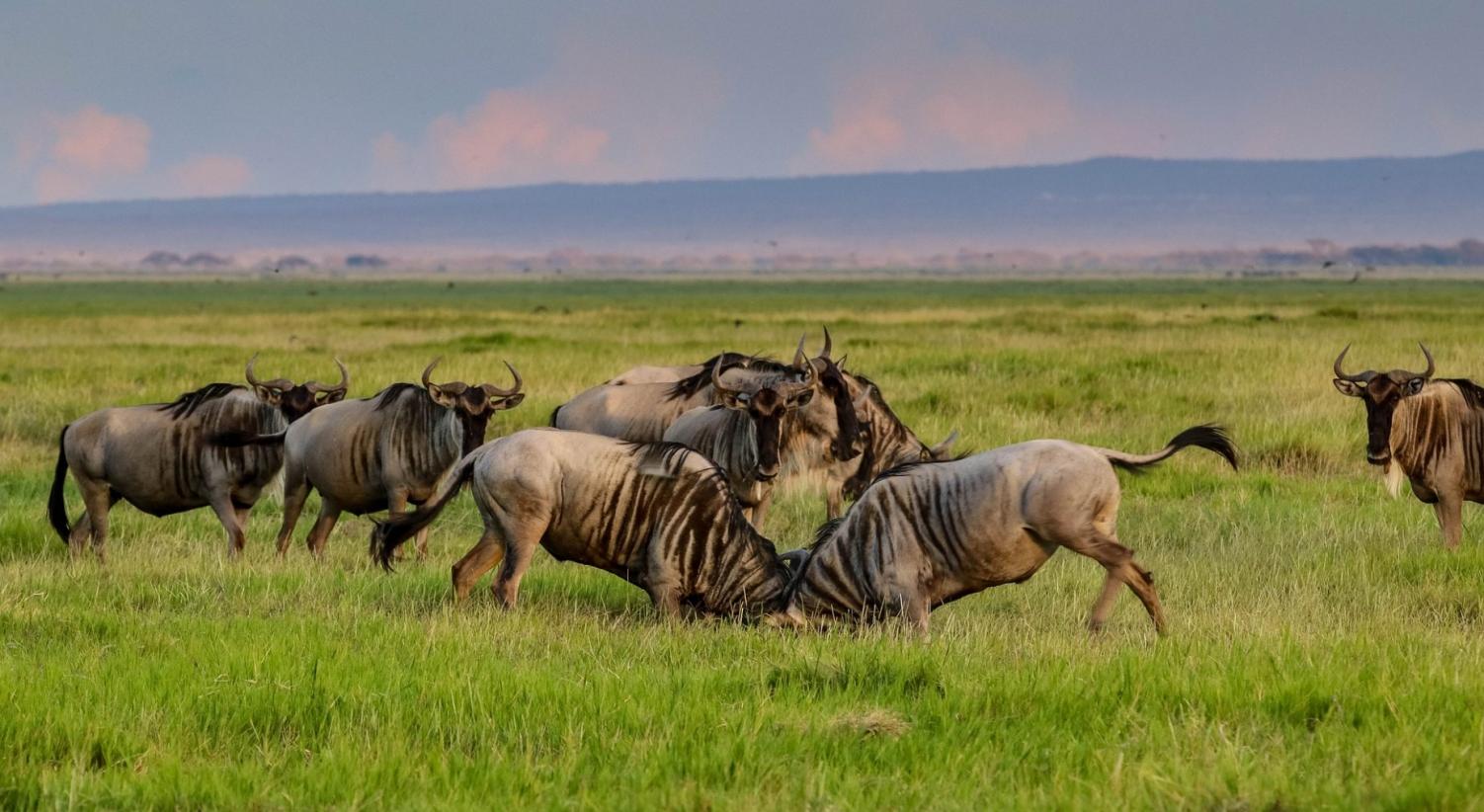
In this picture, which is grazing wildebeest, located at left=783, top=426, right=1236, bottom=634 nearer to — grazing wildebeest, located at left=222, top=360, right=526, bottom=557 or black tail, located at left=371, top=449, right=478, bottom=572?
black tail, located at left=371, top=449, right=478, bottom=572

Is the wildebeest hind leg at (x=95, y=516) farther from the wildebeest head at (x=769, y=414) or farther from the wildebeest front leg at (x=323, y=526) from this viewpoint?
the wildebeest head at (x=769, y=414)

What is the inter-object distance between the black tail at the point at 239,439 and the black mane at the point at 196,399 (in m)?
0.42

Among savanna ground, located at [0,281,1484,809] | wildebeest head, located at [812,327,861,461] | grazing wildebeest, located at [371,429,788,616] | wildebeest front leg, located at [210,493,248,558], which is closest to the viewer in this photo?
savanna ground, located at [0,281,1484,809]

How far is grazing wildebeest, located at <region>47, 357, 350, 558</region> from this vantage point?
11.7 meters

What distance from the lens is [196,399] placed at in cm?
1214

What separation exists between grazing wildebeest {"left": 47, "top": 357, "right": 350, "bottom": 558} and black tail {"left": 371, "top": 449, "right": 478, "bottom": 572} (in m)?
2.21

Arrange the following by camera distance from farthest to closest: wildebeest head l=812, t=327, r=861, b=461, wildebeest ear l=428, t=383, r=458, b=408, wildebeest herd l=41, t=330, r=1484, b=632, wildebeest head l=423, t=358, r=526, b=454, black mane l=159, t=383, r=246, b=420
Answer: black mane l=159, t=383, r=246, b=420 → wildebeest head l=812, t=327, r=861, b=461 → wildebeest ear l=428, t=383, r=458, b=408 → wildebeest head l=423, t=358, r=526, b=454 → wildebeest herd l=41, t=330, r=1484, b=632

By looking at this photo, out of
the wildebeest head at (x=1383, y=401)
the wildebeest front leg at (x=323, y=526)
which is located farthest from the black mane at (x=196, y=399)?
the wildebeest head at (x=1383, y=401)

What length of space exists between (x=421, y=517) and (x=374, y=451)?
2.25 metres

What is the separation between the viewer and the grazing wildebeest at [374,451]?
11.4 metres

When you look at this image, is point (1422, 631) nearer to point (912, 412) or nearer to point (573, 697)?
point (573, 697)

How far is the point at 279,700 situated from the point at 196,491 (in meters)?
5.79

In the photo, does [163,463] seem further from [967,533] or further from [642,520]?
[967,533]

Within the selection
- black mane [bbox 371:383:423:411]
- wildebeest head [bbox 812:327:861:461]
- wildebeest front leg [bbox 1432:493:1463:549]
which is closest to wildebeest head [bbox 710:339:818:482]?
wildebeest head [bbox 812:327:861:461]
